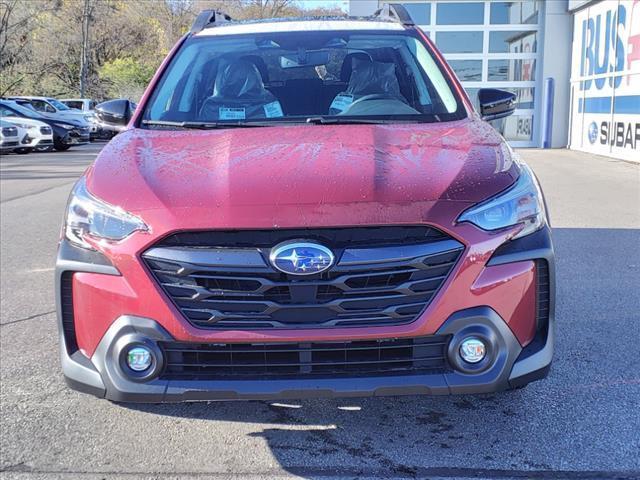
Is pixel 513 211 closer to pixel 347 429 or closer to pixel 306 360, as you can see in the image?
pixel 306 360

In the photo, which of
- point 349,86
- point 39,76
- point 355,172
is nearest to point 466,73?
point 349,86

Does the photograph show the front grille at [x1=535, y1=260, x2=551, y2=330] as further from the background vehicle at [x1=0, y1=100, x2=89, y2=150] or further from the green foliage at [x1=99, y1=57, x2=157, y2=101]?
the green foliage at [x1=99, y1=57, x2=157, y2=101]

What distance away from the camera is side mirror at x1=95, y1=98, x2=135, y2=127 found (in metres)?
4.12

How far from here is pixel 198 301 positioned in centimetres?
251

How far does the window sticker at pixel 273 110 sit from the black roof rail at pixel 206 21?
0.93 metres

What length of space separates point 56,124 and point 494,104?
1862 centimetres

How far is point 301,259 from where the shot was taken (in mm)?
2453

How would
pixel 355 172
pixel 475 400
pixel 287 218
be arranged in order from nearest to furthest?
pixel 287 218 → pixel 355 172 → pixel 475 400

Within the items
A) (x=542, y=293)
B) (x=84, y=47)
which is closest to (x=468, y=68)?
(x=542, y=293)

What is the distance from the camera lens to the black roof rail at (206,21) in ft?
14.5

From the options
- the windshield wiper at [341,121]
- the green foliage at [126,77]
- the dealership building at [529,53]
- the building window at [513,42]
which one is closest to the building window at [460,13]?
the dealership building at [529,53]

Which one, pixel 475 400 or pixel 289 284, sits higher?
pixel 289 284

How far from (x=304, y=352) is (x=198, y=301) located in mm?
421

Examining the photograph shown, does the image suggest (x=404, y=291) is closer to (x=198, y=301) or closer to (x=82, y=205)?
(x=198, y=301)
